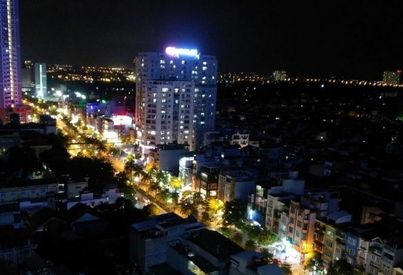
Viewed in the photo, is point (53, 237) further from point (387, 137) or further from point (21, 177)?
point (387, 137)

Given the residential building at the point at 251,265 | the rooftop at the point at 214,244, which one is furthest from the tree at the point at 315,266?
the residential building at the point at 251,265

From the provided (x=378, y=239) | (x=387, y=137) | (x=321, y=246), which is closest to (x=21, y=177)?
(x=321, y=246)

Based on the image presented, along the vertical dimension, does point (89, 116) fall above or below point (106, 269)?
above

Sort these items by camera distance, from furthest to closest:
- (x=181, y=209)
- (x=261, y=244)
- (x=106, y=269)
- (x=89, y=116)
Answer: (x=89, y=116)
(x=181, y=209)
(x=261, y=244)
(x=106, y=269)

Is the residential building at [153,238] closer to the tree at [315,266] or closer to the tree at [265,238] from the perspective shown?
the tree at [265,238]

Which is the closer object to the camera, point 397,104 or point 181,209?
point 181,209

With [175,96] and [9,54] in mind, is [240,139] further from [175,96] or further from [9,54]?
[9,54]

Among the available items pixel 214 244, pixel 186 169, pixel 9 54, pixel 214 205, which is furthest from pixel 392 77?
pixel 214 244
